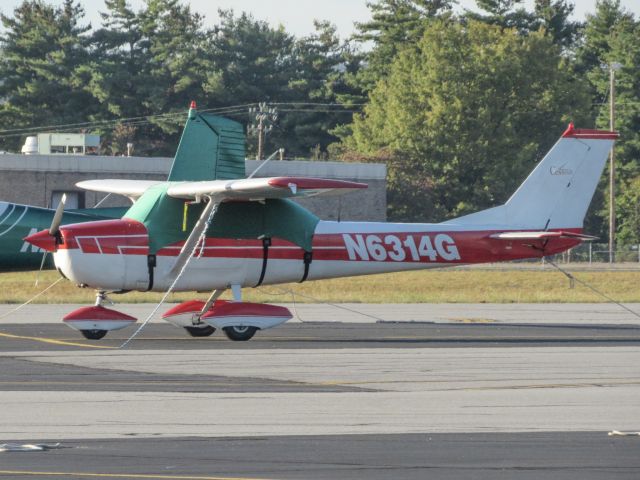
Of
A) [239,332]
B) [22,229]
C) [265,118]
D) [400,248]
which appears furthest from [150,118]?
[239,332]

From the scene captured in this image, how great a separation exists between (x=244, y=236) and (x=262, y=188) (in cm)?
237

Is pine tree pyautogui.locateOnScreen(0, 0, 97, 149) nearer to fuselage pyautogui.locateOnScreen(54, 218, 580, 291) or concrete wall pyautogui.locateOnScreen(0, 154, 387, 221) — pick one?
concrete wall pyautogui.locateOnScreen(0, 154, 387, 221)

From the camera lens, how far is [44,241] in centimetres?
2097

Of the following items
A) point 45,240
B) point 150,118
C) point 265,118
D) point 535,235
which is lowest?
point 45,240

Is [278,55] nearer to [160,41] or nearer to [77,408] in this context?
[160,41]

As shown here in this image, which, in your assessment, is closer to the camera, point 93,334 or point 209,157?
point 93,334

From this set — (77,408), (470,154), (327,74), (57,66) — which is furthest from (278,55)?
(77,408)

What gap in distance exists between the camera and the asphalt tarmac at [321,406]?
10102 mm

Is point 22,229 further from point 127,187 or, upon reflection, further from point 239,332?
point 239,332

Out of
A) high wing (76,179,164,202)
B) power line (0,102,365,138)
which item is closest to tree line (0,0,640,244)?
power line (0,102,365,138)

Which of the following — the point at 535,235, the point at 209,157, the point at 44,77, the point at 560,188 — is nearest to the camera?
the point at 209,157

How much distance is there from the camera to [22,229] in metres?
25.1

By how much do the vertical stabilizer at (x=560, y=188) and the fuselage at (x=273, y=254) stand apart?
1.25ft

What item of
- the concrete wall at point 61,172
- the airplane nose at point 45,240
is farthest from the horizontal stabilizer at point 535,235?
the concrete wall at point 61,172
